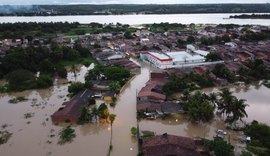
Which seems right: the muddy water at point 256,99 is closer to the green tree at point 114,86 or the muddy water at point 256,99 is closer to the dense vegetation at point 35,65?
the green tree at point 114,86

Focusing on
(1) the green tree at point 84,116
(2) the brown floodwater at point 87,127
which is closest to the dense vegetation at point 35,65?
(2) the brown floodwater at point 87,127

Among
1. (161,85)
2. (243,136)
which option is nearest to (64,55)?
(161,85)

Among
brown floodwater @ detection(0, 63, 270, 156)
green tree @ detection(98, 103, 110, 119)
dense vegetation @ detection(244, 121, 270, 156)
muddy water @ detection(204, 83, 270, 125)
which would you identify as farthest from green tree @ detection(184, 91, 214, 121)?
green tree @ detection(98, 103, 110, 119)

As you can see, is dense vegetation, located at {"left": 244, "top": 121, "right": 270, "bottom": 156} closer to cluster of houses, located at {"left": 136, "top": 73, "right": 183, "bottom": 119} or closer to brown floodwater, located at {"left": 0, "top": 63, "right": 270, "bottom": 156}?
brown floodwater, located at {"left": 0, "top": 63, "right": 270, "bottom": 156}

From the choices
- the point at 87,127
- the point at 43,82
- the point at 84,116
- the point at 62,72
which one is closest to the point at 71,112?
the point at 84,116

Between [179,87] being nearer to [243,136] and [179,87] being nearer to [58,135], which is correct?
[243,136]

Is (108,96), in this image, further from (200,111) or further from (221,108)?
(221,108)
